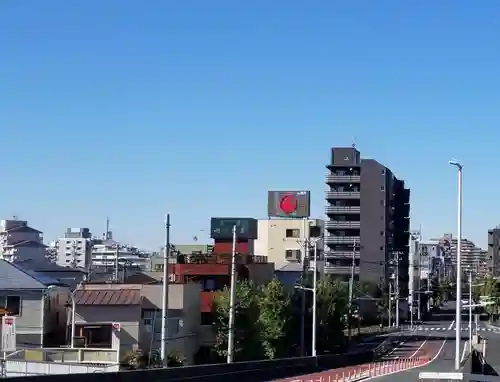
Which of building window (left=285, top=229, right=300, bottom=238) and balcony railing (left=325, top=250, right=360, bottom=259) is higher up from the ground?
building window (left=285, top=229, right=300, bottom=238)

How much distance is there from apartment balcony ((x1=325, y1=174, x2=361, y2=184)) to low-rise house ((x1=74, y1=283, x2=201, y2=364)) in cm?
7564

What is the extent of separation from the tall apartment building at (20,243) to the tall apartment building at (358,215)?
43030mm

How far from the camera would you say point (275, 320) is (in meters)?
61.5

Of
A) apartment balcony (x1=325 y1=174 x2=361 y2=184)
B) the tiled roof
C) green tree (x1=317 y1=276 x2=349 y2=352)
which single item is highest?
apartment balcony (x1=325 y1=174 x2=361 y2=184)

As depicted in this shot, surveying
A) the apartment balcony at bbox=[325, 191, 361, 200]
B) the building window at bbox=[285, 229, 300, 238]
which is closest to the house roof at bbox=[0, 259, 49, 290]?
the building window at bbox=[285, 229, 300, 238]

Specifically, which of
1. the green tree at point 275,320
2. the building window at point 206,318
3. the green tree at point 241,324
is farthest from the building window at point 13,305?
the green tree at point 275,320

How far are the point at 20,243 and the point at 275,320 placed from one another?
246ft

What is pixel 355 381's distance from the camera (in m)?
37.9

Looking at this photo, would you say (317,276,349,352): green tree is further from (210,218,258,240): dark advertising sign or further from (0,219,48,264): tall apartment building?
(0,219,48,264): tall apartment building

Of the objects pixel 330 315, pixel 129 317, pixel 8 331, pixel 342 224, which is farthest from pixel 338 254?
pixel 8 331

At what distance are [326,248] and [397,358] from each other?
59.8 metres

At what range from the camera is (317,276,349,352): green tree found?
71.5m

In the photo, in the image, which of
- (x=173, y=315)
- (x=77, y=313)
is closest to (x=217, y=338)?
(x=173, y=315)

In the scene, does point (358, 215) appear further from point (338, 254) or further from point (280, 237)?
point (280, 237)
